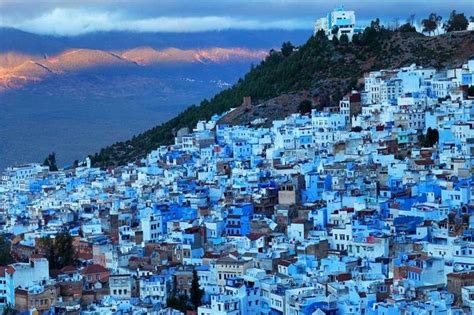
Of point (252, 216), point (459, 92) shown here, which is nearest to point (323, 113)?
point (459, 92)

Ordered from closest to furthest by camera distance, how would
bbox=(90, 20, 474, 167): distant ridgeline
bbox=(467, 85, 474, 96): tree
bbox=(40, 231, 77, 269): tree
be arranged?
bbox=(40, 231, 77, 269): tree < bbox=(467, 85, 474, 96): tree < bbox=(90, 20, 474, 167): distant ridgeline

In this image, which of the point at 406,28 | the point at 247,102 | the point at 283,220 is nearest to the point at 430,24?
the point at 406,28

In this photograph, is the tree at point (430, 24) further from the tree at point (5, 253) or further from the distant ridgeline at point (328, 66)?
the tree at point (5, 253)

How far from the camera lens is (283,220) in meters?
25.7

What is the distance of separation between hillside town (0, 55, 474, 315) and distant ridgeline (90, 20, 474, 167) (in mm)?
4911

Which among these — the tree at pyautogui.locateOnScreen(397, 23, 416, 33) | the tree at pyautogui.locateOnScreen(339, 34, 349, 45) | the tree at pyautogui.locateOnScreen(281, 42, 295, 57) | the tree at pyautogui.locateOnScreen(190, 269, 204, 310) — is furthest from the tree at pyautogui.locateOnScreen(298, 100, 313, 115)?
the tree at pyautogui.locateOnScreen(190, 269, 204, 310)

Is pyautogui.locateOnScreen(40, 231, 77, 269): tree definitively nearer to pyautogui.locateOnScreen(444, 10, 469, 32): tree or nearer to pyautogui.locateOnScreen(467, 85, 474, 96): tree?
pyautogui.locateOnScreen(467, 85, 474, 96): tree

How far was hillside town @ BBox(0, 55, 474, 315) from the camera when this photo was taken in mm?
20062

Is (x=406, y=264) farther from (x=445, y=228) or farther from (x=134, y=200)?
(x=134, y=200)

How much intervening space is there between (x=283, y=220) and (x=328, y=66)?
21465 mm

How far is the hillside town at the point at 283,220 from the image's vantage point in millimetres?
20062

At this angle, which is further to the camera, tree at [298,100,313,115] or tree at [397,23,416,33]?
tree at [397,23,416,33]

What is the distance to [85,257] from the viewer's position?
25.7 m

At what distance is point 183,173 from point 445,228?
42.7 ft
